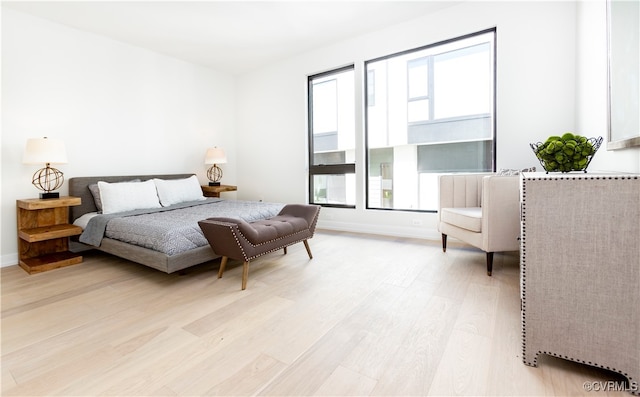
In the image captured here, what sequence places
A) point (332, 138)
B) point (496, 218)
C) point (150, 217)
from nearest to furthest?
point (496, 218), point (150, 217), point (332, 138)

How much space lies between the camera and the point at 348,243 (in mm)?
3688

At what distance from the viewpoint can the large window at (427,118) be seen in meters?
3.56

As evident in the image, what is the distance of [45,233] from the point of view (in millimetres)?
A: 2910

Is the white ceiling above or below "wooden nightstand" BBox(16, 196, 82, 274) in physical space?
above

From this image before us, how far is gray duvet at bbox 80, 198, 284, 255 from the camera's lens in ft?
7.98

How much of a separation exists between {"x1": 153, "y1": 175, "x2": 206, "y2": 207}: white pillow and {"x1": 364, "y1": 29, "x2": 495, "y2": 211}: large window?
253cm

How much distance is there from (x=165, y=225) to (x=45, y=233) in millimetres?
1389

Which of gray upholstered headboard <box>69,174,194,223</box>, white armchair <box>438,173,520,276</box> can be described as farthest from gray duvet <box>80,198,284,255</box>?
white armchair <box>438,173,520,276</box>

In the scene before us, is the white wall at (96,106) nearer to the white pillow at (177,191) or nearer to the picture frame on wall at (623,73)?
the white pillow at (177,191)

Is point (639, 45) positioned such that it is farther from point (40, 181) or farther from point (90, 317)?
Answer: point (40, 181)

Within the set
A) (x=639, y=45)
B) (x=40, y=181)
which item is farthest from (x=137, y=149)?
(x=639, y=45)

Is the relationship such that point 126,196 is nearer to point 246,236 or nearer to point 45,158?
point 45,158

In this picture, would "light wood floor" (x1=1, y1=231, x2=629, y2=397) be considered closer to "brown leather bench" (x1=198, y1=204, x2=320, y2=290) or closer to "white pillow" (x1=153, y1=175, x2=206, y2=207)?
"brown leather bench" (x1=198, y1=204, x2=320, y2=290)

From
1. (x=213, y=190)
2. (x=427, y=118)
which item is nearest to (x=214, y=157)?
(x=213, y=190)
